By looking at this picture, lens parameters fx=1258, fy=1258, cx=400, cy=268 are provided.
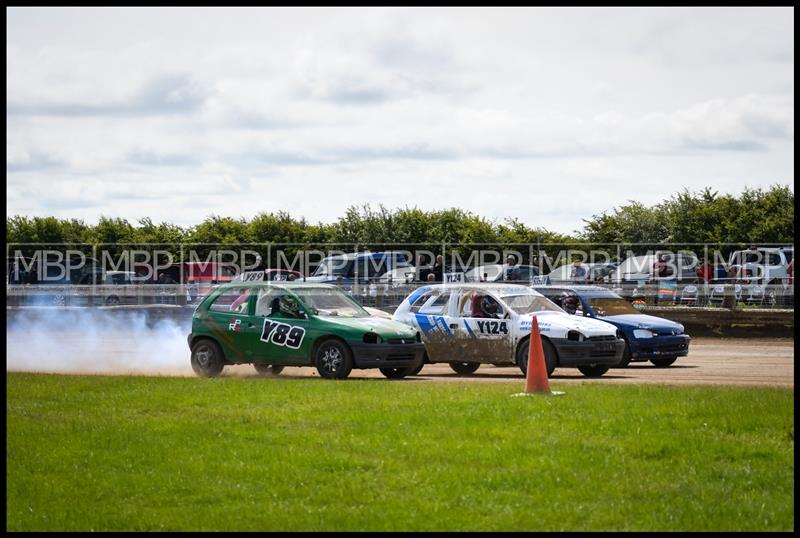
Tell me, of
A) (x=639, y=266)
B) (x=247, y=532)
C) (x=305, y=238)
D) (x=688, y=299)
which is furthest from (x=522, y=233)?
(x=247, y=532)

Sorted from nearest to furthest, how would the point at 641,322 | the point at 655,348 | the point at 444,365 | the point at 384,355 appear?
1. the point at 384,355
2. the point at 655,348
3. the point at 641,322
4. the point at 444,365

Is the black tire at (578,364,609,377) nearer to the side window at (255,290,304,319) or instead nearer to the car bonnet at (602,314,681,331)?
the car bonnet at (602,314,681,331)

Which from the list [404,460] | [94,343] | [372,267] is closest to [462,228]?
[372,267]

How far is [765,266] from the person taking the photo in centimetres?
3978

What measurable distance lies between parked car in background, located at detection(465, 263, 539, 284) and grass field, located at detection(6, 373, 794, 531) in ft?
78.3

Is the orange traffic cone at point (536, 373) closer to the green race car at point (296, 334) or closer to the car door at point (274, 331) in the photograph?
the green race car at point (296, 334)

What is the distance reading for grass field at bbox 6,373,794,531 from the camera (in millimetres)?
9125

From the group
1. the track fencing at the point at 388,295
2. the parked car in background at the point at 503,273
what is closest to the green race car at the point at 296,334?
the track fencing at the point at 388,295

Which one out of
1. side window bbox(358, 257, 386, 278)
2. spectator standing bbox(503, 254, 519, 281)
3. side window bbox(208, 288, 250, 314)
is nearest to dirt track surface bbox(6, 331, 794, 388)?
side window bbox(208, 288, 250, 314)

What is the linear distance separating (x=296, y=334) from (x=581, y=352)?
172 inches

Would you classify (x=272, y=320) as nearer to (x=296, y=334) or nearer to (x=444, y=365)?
(x=296, y=334)

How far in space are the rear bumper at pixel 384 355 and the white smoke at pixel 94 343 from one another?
3.62 metres

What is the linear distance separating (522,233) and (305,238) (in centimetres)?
1140

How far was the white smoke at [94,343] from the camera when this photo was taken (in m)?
21.8
